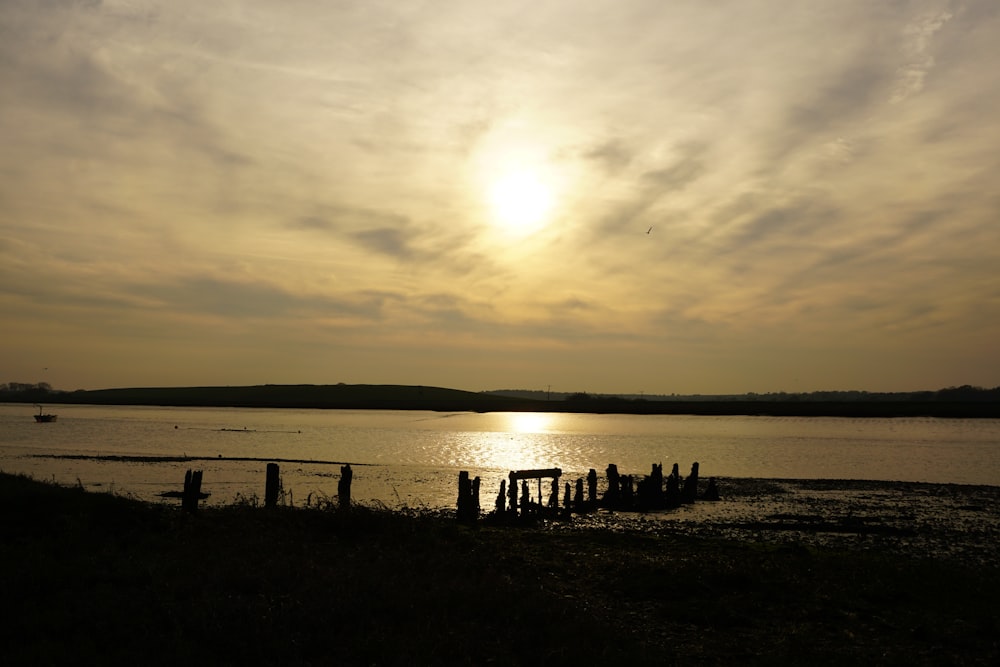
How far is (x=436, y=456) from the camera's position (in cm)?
6769

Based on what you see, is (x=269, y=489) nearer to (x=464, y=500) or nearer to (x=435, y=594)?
(x=464, y=500)

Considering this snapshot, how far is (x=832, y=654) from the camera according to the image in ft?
36.2

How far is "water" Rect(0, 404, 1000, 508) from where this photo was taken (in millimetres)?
42844

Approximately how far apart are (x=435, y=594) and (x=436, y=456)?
5590 cm

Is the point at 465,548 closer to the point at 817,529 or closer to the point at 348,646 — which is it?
the point at 348,646

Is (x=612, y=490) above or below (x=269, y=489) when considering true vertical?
below

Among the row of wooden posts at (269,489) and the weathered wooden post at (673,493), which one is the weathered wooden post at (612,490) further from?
the row of wooden posts at (269,489)

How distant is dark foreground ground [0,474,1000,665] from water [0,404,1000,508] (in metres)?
7.16

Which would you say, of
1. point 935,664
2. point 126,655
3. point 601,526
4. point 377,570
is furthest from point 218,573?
point 601,526

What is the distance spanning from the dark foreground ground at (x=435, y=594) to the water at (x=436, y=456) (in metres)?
7.16

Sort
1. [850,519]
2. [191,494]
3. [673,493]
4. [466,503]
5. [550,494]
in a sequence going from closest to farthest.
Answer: [191,494] < [466,503] < [850,519] < [550,494] < [673,493]

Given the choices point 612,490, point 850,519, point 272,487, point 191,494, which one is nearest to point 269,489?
point 272,487

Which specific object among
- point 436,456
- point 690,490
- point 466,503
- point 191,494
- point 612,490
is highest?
point 191,494

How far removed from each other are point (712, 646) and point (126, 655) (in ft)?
26.6
